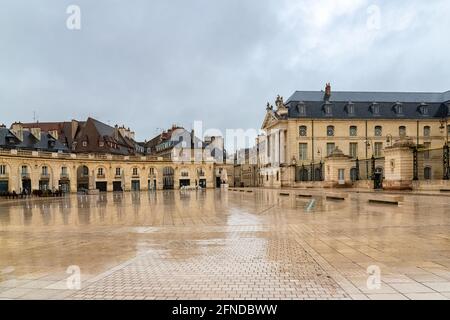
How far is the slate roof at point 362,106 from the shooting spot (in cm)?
6141

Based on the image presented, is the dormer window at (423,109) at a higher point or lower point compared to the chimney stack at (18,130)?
higher

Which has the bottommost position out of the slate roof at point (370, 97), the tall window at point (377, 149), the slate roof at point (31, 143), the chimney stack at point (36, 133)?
the tall window at point (377, 149)

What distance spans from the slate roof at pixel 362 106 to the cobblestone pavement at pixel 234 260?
167 ft

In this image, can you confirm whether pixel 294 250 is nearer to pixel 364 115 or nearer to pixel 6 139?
pixel 6 139

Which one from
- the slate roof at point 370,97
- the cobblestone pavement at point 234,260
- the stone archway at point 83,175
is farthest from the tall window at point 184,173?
the cobblestone pavement at point 234,260

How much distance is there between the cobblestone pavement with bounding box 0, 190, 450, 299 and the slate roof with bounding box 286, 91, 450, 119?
51.0 metres

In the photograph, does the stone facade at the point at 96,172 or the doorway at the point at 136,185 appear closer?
the stone facade at the point at 96,172

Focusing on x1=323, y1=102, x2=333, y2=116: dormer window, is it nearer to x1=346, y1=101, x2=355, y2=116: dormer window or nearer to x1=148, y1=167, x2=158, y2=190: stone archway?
x1=346, y1=101, x2=355, y2=116: dormer window

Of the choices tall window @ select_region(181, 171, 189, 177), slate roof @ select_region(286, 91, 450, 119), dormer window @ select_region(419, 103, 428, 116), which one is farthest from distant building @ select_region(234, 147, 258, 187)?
dormer window @ select_region(419, 103, 428, 116)

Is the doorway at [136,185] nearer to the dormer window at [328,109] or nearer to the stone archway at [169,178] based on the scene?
the stone archway at [169,178]

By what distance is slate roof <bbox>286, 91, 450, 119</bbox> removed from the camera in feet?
201

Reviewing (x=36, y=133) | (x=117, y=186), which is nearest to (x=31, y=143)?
(x=36, y=133)

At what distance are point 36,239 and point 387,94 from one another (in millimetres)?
67575

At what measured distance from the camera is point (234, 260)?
7.15m
